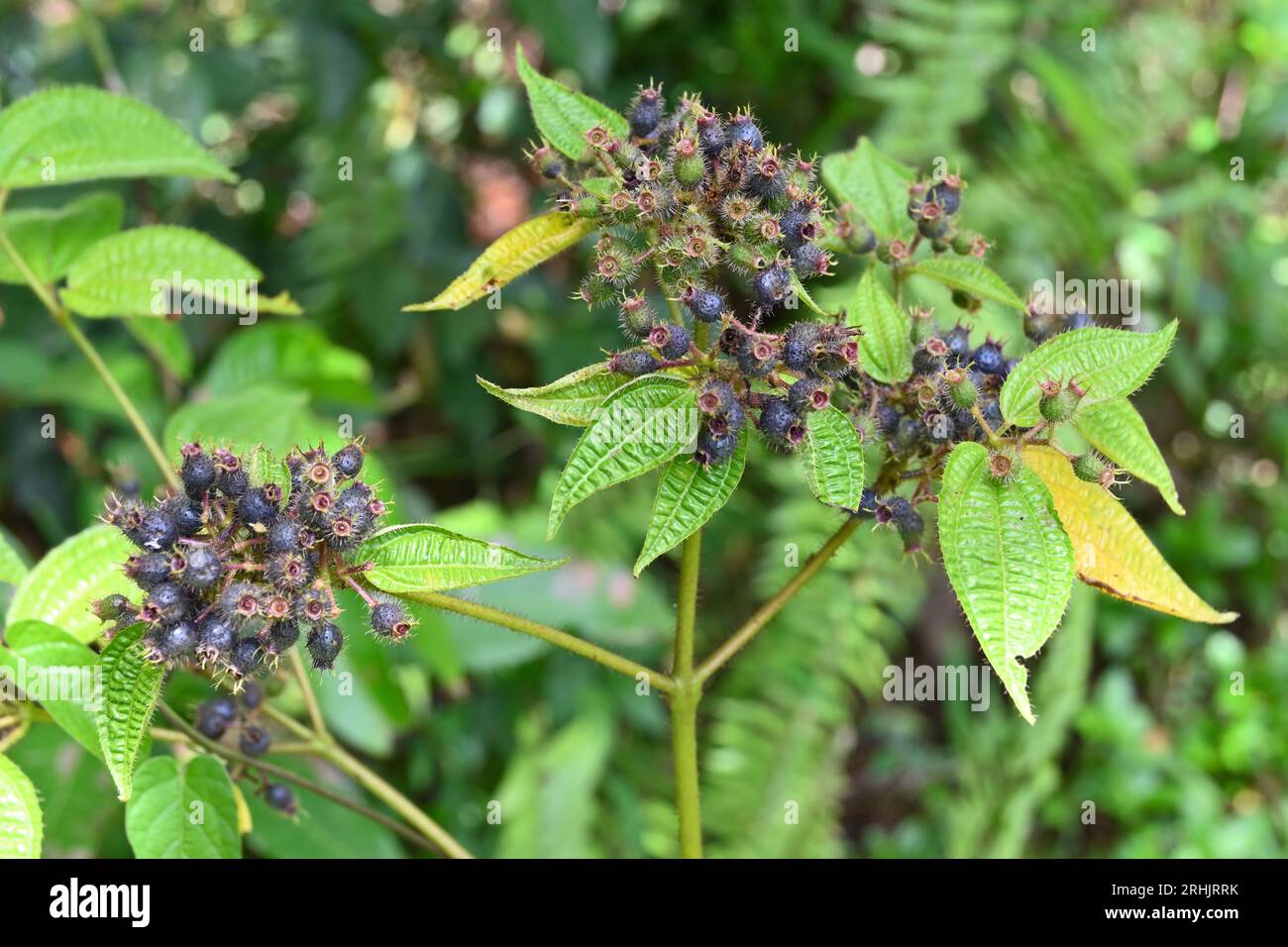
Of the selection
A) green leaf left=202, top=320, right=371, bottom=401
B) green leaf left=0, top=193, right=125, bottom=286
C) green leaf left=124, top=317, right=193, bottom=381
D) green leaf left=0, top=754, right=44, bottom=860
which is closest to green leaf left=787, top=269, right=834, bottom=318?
green leaf left=0, top=754, right=44, bottom=860

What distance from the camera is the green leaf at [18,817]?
4.10ft

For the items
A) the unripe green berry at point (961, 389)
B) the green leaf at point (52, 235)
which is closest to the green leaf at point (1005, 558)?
the unripe green berry at point (961, 389)

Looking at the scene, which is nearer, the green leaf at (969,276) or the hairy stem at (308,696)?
the green leaf at (969,276)

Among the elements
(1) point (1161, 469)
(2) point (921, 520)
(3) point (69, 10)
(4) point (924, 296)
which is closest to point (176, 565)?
(2) point (921, 520)

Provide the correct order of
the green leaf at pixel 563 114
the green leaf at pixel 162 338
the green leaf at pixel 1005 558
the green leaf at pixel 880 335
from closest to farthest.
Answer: the green leaf at pixel 1005 558, the green leaf at pixel 880 335, the green leaf at pixel 563 114, the green leaf at pixel 162 338

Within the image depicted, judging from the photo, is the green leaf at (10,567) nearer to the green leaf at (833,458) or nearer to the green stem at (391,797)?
the green stem at (391,797)

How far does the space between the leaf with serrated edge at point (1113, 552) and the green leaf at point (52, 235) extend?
4.94ft

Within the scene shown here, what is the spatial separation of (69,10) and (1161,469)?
4089mm

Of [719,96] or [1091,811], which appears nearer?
[719,96]

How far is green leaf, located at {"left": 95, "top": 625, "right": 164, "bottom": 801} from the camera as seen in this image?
117 centimetres

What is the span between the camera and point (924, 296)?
3207mm

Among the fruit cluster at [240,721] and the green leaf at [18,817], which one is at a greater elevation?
the fruit cluster at [240,721]

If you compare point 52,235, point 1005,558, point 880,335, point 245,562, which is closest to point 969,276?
point 880,335
